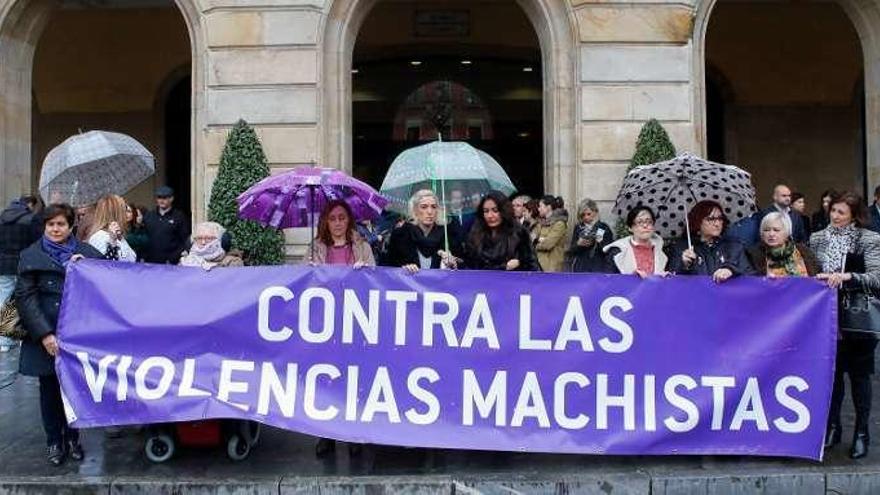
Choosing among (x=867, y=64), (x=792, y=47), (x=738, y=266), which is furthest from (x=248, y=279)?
(x=792, y=47)

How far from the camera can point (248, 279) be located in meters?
5.99

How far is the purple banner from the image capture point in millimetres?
5793

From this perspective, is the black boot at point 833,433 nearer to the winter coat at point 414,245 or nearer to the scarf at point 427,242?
the winter coat at point 414,245

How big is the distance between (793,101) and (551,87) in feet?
25.6

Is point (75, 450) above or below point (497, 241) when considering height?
below

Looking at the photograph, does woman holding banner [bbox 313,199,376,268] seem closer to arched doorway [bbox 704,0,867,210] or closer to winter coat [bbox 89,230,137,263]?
winter coat [bbox 89,230,137,263]

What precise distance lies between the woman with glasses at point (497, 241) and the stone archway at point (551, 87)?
16.5 ft

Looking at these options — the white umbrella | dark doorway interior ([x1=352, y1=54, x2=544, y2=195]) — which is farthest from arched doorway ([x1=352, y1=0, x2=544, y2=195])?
the white umbrella

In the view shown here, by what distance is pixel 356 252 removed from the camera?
6.65 m

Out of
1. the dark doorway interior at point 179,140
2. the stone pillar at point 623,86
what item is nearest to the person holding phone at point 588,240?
the stone pillar at point 623,86

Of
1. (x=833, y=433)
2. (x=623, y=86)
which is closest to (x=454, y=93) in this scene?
(x=623, y=86)

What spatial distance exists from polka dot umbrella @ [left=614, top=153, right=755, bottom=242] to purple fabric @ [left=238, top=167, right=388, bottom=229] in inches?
87.3

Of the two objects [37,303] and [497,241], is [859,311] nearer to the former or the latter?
[497,241]

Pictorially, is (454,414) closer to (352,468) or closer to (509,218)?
(352,468)
